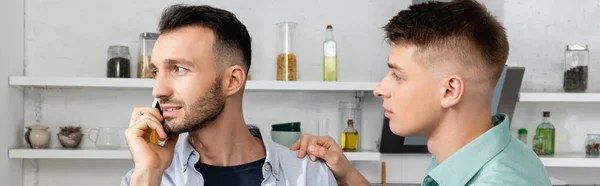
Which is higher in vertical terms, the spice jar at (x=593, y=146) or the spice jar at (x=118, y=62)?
the spice jar at (x=118, y=62)

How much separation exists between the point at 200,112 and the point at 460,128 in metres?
0.68

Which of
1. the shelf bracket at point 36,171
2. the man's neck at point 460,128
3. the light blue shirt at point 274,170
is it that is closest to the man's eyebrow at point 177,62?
the light blue shirt at point 274,170

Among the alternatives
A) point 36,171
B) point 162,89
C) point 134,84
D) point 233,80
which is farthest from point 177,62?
point 36,171

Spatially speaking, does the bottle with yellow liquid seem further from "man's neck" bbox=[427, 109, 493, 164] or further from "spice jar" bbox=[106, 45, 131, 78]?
"man's neck" bbox=[427, 109, 493, 164]

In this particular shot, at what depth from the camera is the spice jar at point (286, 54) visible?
336 centimetres

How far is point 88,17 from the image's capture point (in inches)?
136

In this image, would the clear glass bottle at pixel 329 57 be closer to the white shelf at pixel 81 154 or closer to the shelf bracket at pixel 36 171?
the white shelf at pixel 81 154

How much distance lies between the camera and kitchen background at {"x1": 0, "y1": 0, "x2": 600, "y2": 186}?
3438 millimetres

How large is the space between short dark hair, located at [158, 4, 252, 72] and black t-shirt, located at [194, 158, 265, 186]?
291 millimetres

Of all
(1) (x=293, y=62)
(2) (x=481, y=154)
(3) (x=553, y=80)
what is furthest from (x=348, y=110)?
(2) (x=481, y=154)

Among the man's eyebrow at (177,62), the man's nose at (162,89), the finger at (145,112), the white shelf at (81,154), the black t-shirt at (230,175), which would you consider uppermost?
the man's eyebrow at (177,62)

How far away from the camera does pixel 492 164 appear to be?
4.38ft

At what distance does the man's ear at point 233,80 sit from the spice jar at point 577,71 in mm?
2202

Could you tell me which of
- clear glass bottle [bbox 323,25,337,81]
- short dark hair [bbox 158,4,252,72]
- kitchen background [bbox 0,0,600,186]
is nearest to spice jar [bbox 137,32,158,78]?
kitchen background [bbox 0,0,600,186]
